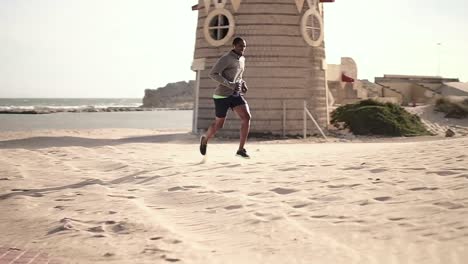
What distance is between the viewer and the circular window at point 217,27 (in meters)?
16.4

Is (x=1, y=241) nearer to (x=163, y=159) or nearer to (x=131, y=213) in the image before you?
(x=131, y=213)

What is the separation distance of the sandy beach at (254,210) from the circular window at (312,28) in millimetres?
9308

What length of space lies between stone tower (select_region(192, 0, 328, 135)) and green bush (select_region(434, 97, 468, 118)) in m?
12.8

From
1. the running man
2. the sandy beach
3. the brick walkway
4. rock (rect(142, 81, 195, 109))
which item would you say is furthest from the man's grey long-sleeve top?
rock (rect(142, 81, 195, 109))

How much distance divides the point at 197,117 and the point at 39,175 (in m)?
9.85

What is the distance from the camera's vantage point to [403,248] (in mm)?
3719

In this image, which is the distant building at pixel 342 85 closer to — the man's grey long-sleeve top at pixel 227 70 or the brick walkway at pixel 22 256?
the man's grey long-sleeve top at pixel 227 70

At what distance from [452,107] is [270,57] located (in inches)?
594

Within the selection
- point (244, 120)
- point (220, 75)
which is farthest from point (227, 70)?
point (244, 120)

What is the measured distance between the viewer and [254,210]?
4.96 meters

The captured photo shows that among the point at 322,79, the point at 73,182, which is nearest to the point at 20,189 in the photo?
the point at 73,182

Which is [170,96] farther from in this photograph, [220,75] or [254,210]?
[254,210]

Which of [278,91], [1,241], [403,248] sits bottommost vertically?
[1,241]

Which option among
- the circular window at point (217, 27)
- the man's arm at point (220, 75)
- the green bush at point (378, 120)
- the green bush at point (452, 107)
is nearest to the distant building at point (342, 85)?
the green bush at point (452, 107)
